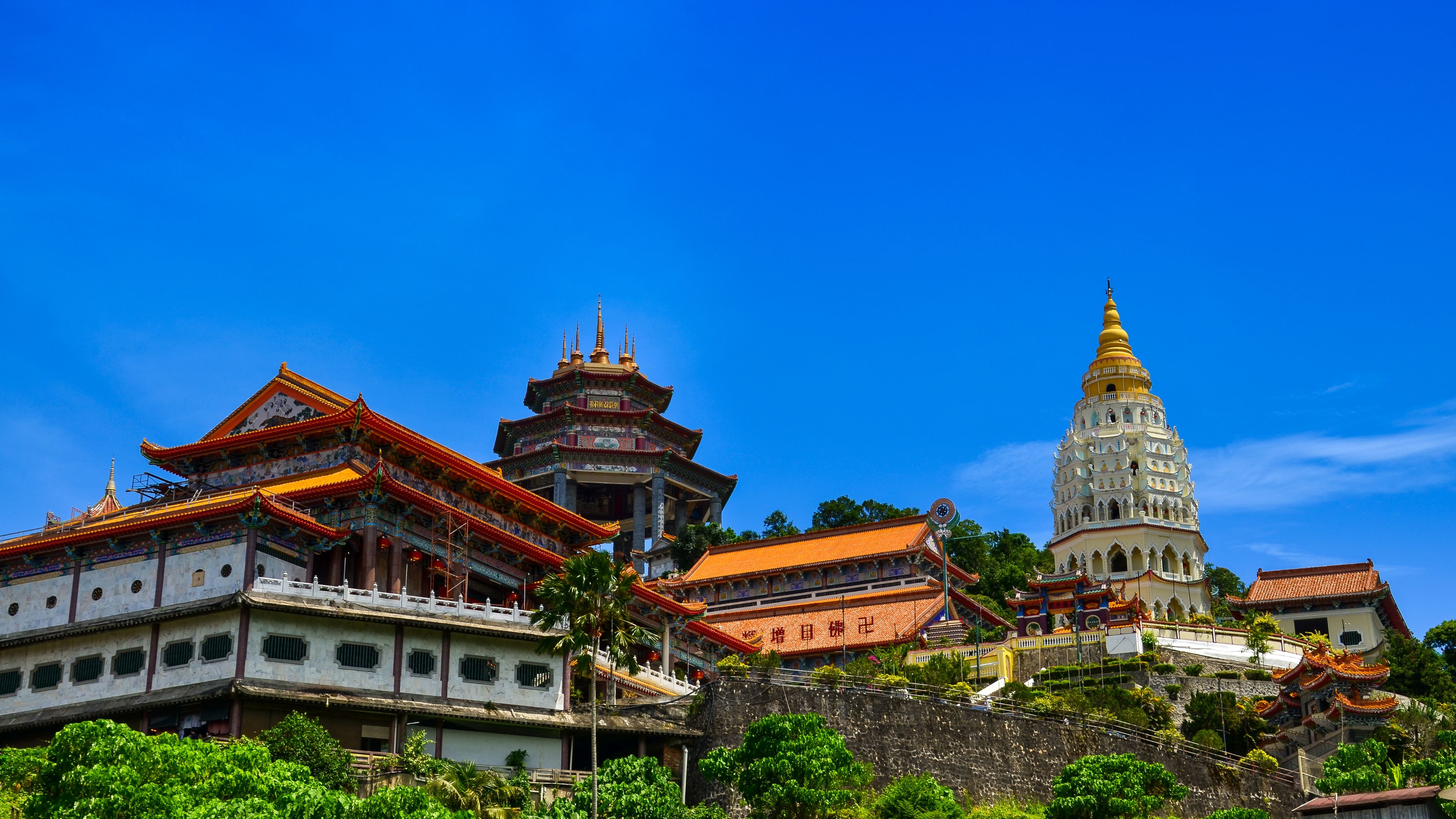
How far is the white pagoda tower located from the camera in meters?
110

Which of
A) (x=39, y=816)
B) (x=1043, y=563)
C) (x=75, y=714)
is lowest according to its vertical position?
(x=39, y=816)

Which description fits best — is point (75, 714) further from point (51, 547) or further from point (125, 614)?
point (51, 547)

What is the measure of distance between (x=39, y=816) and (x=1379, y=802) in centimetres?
3882

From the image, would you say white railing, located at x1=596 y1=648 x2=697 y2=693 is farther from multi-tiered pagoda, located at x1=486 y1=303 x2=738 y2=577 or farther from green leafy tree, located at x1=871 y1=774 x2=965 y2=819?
multi-tiered pagoda, located at x1=486 y1=303 x2=738 y2=577

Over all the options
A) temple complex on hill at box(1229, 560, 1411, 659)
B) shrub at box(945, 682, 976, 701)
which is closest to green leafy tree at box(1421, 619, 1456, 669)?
temple complex on hill at box(1229, 560, 1411, 659)

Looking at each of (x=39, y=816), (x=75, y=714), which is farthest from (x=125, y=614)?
(x=39, y=816)

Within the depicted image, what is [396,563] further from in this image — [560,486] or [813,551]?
[560,486]

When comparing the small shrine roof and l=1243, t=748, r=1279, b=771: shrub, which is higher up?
the small shrine roof

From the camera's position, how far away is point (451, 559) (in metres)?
62.8

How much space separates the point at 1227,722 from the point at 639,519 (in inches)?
2029

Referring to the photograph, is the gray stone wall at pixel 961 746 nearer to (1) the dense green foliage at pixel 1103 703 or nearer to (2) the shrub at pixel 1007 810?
(2) the shrub at pixel 1007 810

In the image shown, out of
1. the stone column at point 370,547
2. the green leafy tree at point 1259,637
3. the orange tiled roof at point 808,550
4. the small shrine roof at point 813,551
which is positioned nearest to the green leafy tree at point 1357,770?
the green leafy tree at point 1259,637

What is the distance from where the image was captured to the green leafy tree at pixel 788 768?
4856 centimetres

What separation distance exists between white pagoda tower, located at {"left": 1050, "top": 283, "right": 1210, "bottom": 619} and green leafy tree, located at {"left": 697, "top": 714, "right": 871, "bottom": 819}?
188 ft
